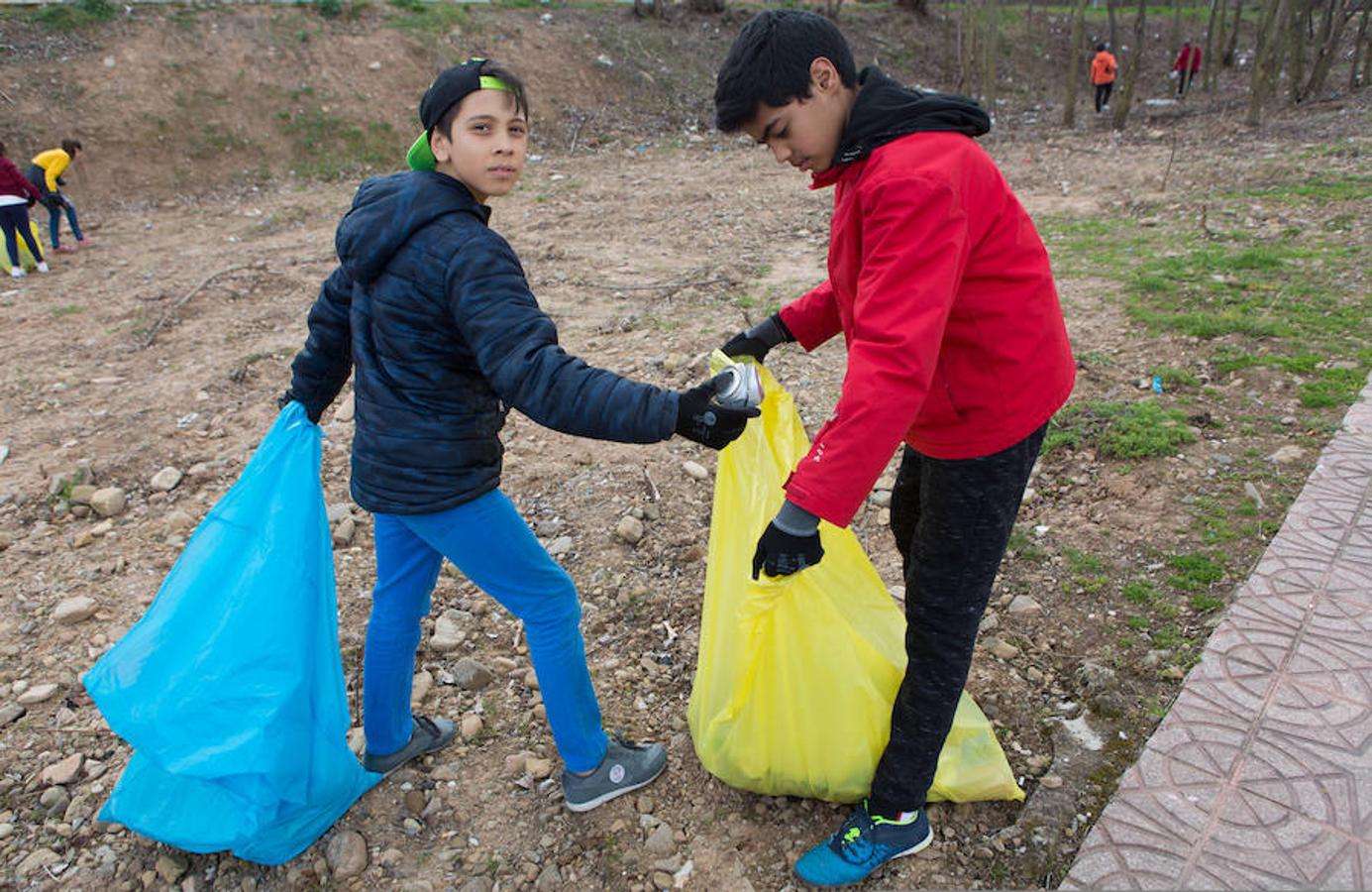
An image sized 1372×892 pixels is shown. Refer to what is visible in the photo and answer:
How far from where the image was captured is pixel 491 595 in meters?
2.07

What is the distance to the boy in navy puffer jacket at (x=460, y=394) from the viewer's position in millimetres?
1627

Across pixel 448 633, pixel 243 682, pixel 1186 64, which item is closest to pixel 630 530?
pixel 448 633

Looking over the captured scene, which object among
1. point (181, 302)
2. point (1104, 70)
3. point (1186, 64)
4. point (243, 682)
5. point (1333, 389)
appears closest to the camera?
point (243, 682)

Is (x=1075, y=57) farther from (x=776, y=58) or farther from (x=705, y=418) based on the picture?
(x=705, y=418)

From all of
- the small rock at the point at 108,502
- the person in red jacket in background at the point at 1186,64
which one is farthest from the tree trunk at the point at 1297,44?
the small rock at the point at 108,502

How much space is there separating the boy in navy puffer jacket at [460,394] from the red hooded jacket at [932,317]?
9.5 inches

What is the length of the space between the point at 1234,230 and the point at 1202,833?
5612mm

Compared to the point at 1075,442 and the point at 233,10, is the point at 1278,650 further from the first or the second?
the point at 233,10

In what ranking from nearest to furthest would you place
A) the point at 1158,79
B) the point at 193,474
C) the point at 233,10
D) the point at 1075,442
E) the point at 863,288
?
the point at 863,288
the point at 1075,442
the point at 193,474
the point at 233,10
the point at 1158,79

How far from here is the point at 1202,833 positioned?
1.88m

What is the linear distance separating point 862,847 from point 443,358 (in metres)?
1.35

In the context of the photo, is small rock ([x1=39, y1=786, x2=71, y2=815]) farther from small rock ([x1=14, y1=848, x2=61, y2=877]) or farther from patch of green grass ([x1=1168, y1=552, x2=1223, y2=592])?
patch of green grass ([x1=1168, y1=552, x2=1223, y2=592])

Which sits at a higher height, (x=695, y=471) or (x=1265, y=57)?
(x=1265, y=57)

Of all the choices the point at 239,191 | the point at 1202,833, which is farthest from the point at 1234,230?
the point at 239,191
